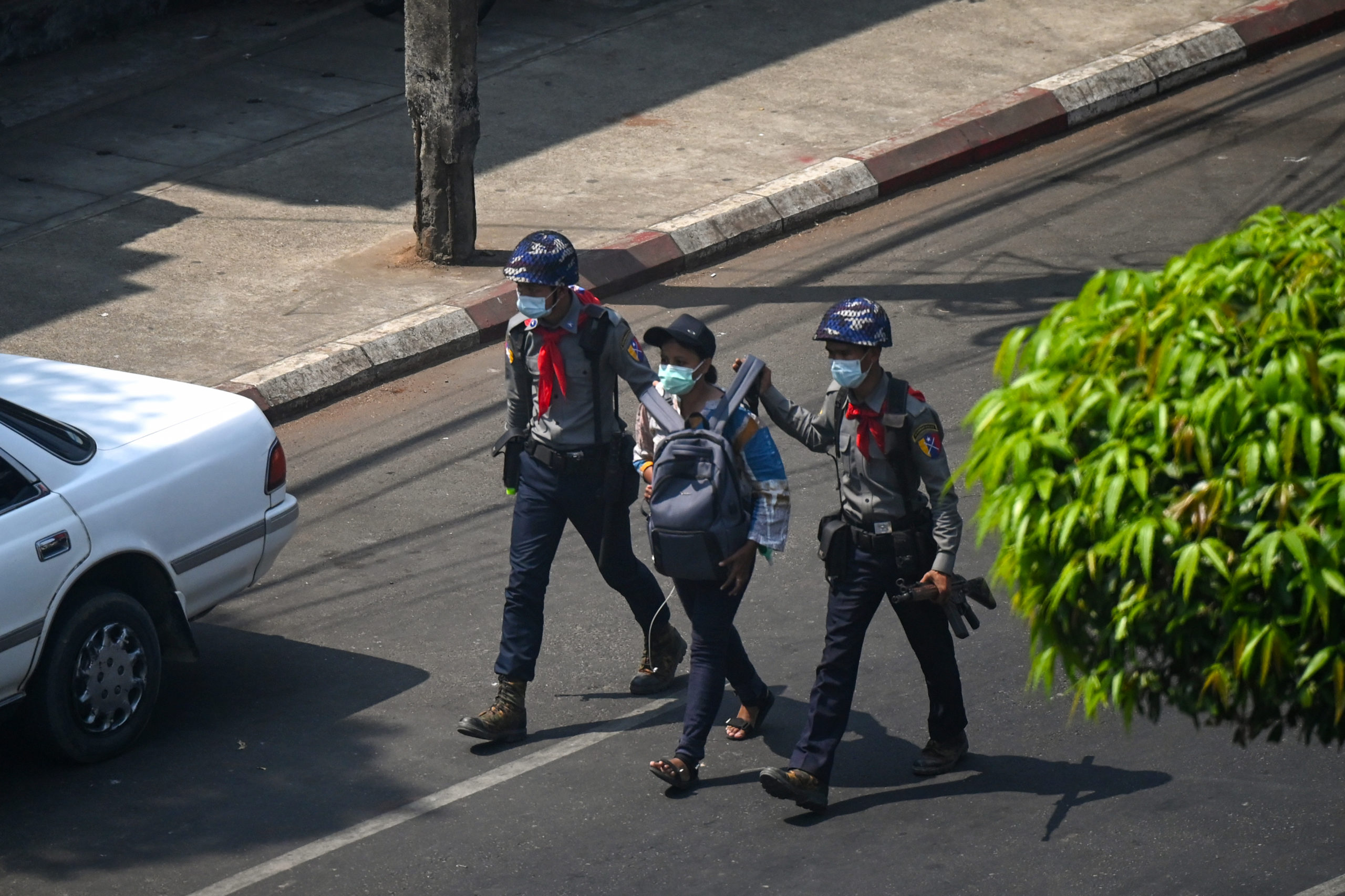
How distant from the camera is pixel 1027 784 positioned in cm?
625

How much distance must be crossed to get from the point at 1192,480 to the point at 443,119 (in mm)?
8450

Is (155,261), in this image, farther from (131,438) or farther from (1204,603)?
(1204,603)

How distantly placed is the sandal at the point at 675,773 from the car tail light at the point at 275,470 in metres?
2.12

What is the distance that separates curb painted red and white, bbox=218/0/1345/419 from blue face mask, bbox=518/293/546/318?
149 inches

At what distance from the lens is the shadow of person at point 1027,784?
6133 millimetres

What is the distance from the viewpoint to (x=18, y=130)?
46.1 ft

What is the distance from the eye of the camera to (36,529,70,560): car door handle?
6.32 m

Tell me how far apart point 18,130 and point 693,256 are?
19.4ft

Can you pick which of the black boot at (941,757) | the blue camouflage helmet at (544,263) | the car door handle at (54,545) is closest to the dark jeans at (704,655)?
the black boot at (941,757)

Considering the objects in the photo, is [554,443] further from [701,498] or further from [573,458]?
[701,498]

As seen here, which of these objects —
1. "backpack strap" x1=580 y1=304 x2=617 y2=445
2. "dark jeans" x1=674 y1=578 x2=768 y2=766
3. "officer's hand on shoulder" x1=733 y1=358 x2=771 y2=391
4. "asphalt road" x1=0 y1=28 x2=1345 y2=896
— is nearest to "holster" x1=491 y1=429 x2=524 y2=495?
"backpack strap" x1=580 y1=304 x2=617 y2=445

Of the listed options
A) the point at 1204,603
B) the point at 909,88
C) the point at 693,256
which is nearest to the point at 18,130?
the point at 693,256

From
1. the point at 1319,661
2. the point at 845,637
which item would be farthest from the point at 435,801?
the point at 1319,661

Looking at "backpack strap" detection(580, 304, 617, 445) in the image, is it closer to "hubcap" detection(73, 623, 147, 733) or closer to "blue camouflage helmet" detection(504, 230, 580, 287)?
"blue camouflage helmet" detection(504, 230, 580, 287)
